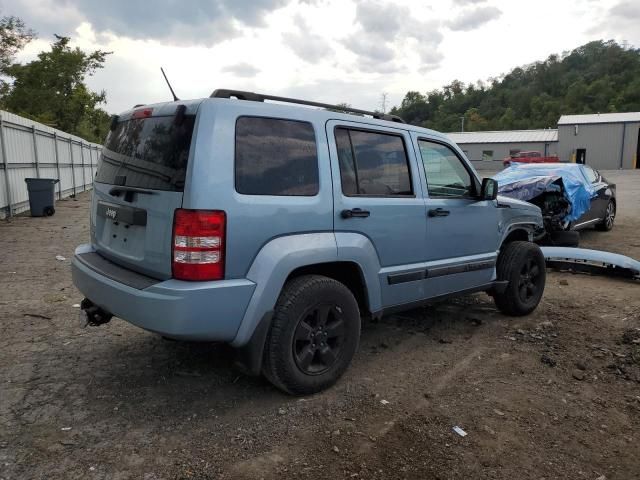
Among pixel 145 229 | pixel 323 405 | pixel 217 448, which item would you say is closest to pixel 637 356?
pixel 323 405

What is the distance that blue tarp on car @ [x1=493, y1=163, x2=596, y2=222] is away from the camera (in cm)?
897

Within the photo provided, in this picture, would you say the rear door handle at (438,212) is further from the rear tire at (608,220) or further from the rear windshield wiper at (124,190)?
the rear tire at (608,220)

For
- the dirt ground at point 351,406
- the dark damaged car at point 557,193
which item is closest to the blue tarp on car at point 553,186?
the dark damaged car at point 557,193

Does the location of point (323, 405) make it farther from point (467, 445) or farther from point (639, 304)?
point (639, 304)

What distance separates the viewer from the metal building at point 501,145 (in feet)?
167

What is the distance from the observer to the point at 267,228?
9.92 ft

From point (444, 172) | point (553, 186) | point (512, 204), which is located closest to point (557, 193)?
point (553, 186)

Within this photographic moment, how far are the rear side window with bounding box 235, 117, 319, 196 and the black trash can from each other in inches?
462

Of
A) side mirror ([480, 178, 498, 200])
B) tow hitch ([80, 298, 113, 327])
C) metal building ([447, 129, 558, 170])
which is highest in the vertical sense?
metal building ([447, 129, 558, 170])

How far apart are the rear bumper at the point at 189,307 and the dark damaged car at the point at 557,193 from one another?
7261 mm

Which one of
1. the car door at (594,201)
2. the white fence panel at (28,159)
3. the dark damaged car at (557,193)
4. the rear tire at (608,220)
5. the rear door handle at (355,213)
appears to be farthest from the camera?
the white fence panel at (28,159)

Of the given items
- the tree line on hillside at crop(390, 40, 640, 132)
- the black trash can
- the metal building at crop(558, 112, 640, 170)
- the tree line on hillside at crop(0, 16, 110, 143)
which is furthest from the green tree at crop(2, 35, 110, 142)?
the tree line on hillside at crop(390, 40, 640, 132)

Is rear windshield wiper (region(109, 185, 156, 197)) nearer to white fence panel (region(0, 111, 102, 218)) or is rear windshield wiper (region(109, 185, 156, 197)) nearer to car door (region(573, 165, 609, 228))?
car door (region(573, 165, 609, 228))

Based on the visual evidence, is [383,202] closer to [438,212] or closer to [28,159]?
[438,212]
